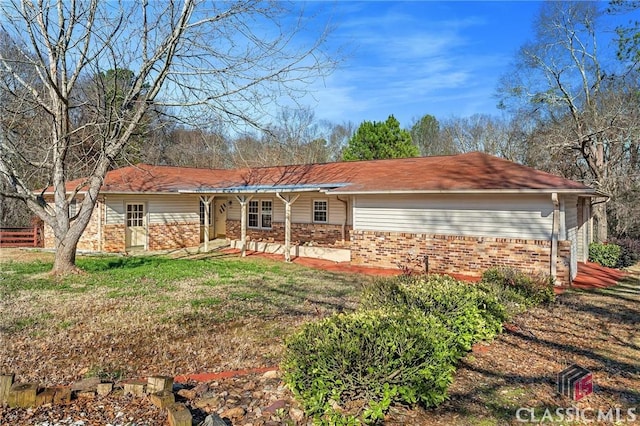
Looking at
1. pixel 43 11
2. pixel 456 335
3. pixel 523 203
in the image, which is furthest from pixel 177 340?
pixel 523 203

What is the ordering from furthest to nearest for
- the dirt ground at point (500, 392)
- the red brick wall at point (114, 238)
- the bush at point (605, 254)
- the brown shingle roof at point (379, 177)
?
the red brick wall at point (114, 238) → the bush at point (605, 254) → the brown shingle roof at point (379, 177) → the dirt ground at point (500, 392)

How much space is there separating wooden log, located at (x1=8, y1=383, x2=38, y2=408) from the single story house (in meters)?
7.06

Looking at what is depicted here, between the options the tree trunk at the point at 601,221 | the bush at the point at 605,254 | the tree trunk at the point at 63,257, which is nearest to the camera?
the tree trunk at the point at 63,257

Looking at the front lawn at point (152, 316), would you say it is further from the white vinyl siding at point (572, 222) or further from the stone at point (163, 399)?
the white vinyl siding at point (572, 222)

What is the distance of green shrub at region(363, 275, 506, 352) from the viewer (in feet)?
17.1

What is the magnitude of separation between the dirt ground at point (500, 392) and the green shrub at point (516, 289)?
34.0 inches

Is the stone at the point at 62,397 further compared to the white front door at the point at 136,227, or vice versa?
the white front door at the point at 136,227

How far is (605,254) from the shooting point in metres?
14.4

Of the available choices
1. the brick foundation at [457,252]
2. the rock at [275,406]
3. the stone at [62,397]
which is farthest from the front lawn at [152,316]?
the brick foundation at [457,252]

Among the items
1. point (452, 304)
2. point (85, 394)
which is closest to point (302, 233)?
point (452, 304)

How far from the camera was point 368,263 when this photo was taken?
13.2m

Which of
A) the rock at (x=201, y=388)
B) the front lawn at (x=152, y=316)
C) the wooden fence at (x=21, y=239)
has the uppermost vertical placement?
the wooden fence at (x=21, y=239)

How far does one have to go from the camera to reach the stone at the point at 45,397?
141 inches

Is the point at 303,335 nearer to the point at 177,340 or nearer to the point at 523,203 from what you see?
the point at 177,340
